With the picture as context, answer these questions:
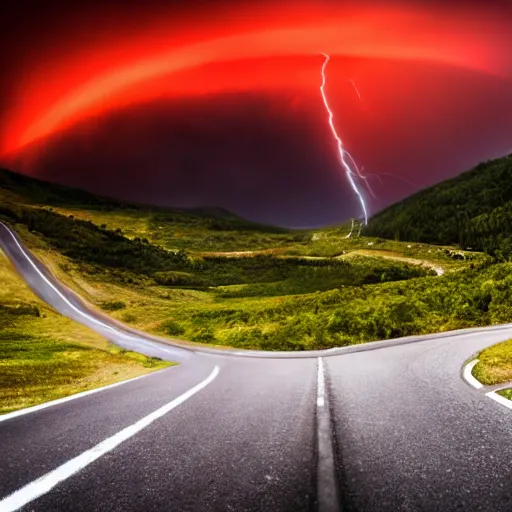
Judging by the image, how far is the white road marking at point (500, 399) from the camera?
5703 millimetres

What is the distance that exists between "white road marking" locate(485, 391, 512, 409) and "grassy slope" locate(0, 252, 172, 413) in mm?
8894

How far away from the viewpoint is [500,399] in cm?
604

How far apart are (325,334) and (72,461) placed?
3020cm

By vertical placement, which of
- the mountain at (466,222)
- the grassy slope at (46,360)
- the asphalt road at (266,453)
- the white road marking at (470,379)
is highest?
the mountain at (466,222)

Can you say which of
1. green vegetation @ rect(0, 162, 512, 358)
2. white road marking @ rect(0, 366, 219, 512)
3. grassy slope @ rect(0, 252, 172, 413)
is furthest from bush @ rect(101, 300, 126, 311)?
white road marking @ rect(0, 366, 219, 512)

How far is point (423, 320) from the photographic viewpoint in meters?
32.6

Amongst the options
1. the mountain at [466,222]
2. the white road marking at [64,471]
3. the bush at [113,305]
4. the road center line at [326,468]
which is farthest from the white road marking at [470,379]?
the mountain at [466,222]

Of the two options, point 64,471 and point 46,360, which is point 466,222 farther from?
point 64,471

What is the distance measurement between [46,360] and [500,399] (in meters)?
19.3

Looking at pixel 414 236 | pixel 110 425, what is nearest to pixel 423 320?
pixel 110 425

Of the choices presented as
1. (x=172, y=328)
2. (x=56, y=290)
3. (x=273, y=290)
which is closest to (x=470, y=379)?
(x=172, y=328)

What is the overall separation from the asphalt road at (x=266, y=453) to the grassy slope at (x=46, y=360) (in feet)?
12.9

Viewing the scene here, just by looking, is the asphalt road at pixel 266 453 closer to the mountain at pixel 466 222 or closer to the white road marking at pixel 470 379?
the white road marking at pixel 470 379

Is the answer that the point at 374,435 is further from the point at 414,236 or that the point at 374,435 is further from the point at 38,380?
the point at 414,236
